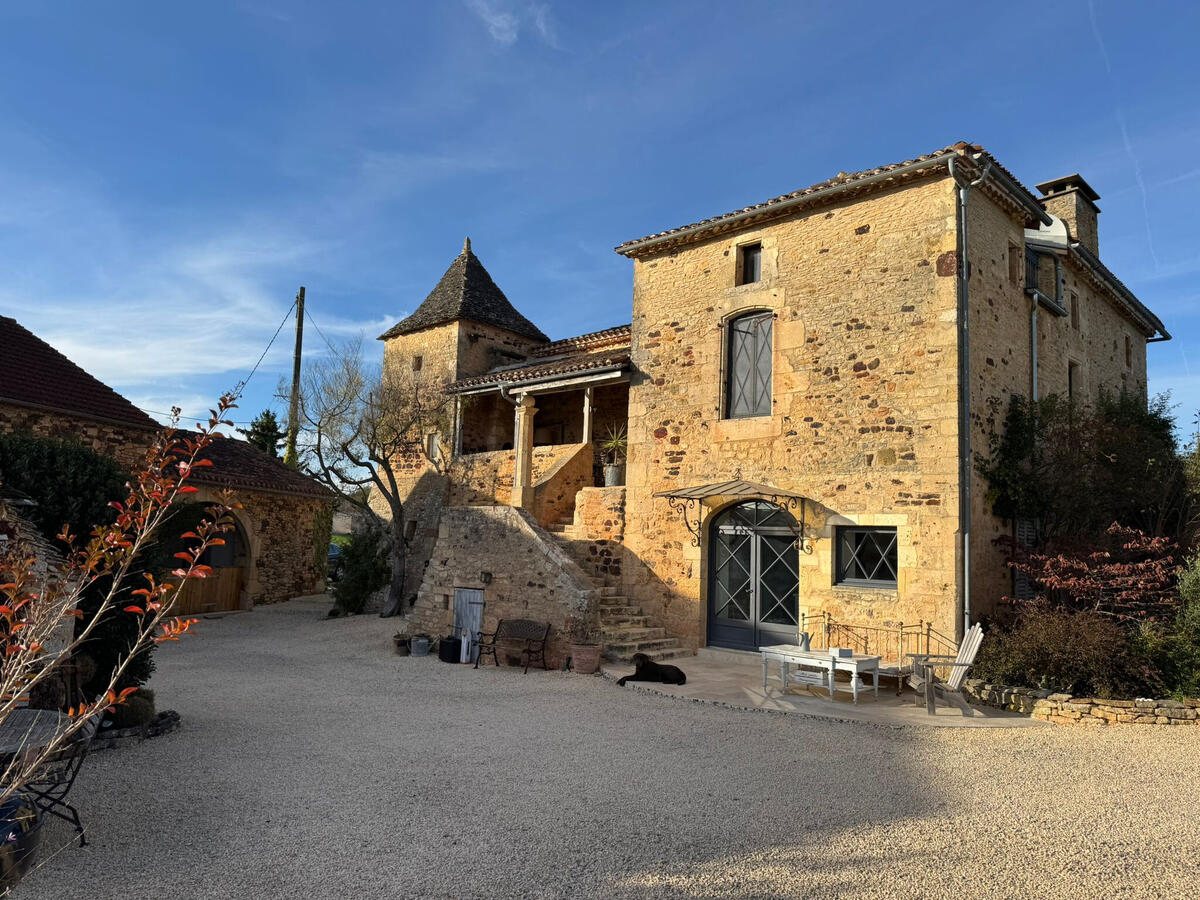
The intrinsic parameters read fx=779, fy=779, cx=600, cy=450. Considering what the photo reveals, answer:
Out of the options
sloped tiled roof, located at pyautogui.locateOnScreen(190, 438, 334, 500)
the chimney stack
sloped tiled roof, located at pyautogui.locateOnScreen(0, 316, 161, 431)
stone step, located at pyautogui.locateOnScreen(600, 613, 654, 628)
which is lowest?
stone step, located at pyautogui.locateOnScreen(600, 613, 654, 628)

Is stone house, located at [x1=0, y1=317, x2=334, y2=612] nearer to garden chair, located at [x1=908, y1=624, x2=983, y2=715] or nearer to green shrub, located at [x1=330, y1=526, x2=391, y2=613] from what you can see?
green shrub, located at [x1=330, y1=526, x2=391, y2=613]

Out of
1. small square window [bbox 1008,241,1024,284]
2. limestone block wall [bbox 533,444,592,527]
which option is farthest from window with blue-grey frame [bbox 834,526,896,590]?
limestone block wall [bbox 533,444,592,527]

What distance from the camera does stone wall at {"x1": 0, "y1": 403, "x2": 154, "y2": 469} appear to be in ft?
34.0

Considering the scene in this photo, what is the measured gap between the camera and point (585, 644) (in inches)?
398

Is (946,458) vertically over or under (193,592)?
over

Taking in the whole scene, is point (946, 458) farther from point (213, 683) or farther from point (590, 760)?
point (213, 683)

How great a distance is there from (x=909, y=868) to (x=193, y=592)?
15305 mm

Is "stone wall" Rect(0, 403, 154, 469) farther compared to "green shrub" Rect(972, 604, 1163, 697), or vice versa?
"stone wall" Rect(0, 403, 154, 469)

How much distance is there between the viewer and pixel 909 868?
158 inches

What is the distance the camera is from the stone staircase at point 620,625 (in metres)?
10.7

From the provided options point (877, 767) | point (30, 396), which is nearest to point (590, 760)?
point (877, 767)

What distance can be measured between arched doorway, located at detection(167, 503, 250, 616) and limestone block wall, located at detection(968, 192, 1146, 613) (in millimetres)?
13239

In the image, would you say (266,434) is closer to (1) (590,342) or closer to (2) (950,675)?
(1) (590,342)

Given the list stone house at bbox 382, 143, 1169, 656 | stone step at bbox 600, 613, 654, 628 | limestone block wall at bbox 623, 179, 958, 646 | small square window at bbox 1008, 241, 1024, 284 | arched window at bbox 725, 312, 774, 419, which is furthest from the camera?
arched window at bbox 725, 312, 774, 419
